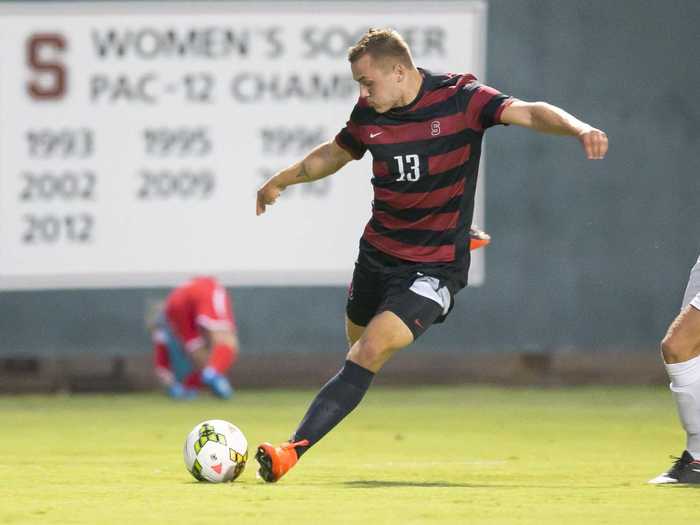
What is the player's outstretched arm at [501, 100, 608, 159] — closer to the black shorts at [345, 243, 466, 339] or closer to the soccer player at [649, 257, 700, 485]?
the black shorts at [345, 243, 466, 339]

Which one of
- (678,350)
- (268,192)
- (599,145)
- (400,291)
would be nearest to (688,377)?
(678,350)

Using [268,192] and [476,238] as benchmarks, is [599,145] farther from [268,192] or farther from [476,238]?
[268,192]

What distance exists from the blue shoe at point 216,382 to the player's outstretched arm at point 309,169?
19.9 ft

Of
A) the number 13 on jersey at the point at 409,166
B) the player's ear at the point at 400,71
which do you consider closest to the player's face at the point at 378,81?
the player's ear at the point at 400,71

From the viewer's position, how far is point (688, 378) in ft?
23.1

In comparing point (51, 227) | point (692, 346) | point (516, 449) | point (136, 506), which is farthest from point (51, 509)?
point (51, 227)

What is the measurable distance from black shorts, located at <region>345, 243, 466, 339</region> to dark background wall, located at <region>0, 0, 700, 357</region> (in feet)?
23.1

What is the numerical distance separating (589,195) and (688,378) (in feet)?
25.9

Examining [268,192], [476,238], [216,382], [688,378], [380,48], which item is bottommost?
[216,382]

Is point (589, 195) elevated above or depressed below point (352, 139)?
below

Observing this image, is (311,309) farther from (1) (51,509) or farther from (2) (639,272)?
(1) (51,509)

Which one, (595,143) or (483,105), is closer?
(595,143)

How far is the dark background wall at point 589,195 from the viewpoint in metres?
14.7

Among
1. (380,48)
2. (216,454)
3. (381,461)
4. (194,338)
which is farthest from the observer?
(194,338)
